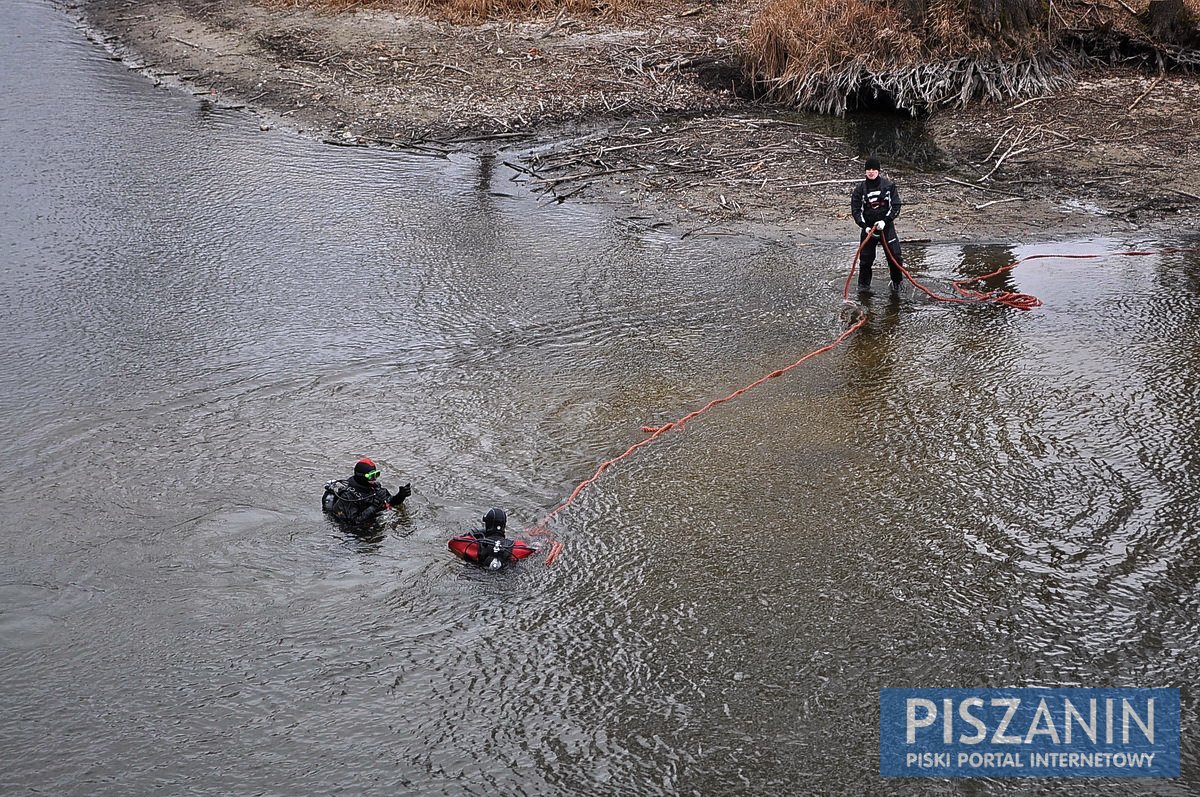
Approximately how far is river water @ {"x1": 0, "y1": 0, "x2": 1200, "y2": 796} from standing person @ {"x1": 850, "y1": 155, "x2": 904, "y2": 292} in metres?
0.55

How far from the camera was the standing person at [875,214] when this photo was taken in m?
9.72

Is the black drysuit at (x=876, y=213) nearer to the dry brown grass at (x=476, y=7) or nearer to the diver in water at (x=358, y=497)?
the diver in water at (x=358, y=497)

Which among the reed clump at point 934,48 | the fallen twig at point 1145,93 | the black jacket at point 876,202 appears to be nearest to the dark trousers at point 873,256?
the black jacket at point 876,202

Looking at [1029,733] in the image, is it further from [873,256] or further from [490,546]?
[873,256]

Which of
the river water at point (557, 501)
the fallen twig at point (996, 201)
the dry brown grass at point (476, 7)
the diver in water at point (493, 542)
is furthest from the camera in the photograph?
the dry brown grass at point (476, 7)

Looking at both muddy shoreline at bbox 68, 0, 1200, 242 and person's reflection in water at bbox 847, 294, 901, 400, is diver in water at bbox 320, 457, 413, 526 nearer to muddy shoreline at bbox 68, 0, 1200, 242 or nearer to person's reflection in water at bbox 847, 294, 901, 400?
person's reflection in water at bbox 847, 294, 901, 400

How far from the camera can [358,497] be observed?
20.6 feet

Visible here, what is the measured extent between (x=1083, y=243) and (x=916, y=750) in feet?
26.1

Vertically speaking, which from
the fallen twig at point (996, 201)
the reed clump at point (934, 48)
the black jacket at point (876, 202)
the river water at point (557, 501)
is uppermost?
the reed clump at point (934, 48)

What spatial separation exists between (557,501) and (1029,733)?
120 inches

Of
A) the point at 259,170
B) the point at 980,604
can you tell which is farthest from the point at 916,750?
the point at 259,170

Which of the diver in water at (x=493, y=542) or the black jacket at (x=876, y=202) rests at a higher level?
the black jacket at (x=876, y=202)

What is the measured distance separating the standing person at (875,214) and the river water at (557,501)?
1.80 ft

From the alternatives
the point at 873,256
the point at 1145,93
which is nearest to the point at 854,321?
the point at 873,256
